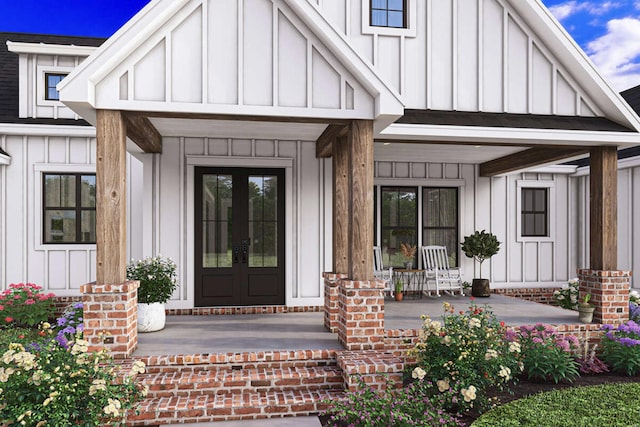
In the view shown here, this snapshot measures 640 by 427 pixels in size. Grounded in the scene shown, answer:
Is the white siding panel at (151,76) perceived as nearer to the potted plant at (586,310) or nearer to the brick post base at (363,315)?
the brick post base at (363,315)

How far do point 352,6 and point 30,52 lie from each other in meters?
6.38

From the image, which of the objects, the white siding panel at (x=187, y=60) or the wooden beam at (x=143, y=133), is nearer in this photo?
the white siding panel at (x=187, y=60)

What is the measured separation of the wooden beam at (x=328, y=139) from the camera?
6.43 metres

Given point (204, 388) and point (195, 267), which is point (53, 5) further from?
point (204, 388)

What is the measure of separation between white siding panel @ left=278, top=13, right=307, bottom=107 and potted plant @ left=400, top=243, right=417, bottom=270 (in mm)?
5066

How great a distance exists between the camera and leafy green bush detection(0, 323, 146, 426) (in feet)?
11.5

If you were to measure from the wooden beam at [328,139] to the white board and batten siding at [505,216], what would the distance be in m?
1.83

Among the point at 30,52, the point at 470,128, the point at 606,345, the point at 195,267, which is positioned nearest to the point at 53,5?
the point at 30,52

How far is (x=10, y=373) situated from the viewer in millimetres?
3539

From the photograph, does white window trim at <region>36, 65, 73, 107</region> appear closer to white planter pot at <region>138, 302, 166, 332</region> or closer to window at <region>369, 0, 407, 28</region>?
white planter pot at <region>138, 302, 166, 332</region>

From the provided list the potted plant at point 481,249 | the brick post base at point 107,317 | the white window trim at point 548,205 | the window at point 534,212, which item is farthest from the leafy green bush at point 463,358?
the window at point 534,212

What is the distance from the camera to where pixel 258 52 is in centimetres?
529

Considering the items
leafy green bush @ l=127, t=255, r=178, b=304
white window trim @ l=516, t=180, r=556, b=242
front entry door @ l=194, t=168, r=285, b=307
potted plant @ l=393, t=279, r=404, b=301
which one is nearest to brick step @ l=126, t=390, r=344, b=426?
leafy green bush @ l=127, t=255, r=178, b=304

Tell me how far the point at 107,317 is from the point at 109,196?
4.39ft
